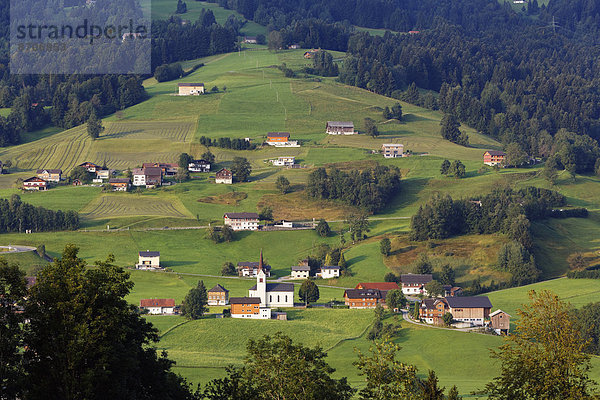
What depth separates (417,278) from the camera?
10375 centimetres

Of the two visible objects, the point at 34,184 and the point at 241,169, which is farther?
the point at 241,169

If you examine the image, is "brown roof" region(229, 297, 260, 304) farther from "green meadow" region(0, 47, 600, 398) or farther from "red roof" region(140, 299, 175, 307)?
"red roof" region(140, 299, 175, 307)

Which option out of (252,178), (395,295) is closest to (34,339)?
(395,295)

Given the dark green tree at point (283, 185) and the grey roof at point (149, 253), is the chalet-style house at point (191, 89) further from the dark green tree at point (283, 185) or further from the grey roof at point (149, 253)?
the grey roof at point (149, 253)

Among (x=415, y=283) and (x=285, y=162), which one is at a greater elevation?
(x=285, y=162)

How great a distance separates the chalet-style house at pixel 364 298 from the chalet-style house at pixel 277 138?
70.8 m

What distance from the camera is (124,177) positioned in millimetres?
147500

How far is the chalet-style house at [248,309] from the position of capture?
91.7 m

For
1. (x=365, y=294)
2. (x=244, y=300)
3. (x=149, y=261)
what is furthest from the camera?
(x=149, y=261)

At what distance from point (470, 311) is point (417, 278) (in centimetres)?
1328

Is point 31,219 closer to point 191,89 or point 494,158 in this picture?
point 494,158

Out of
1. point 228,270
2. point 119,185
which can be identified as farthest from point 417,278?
point 119,185

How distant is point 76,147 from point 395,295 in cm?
9281

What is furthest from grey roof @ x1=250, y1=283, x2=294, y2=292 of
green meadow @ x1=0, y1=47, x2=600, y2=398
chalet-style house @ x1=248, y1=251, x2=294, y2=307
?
green meadow @ x1=0, y1=47, x2=600, y2=398
